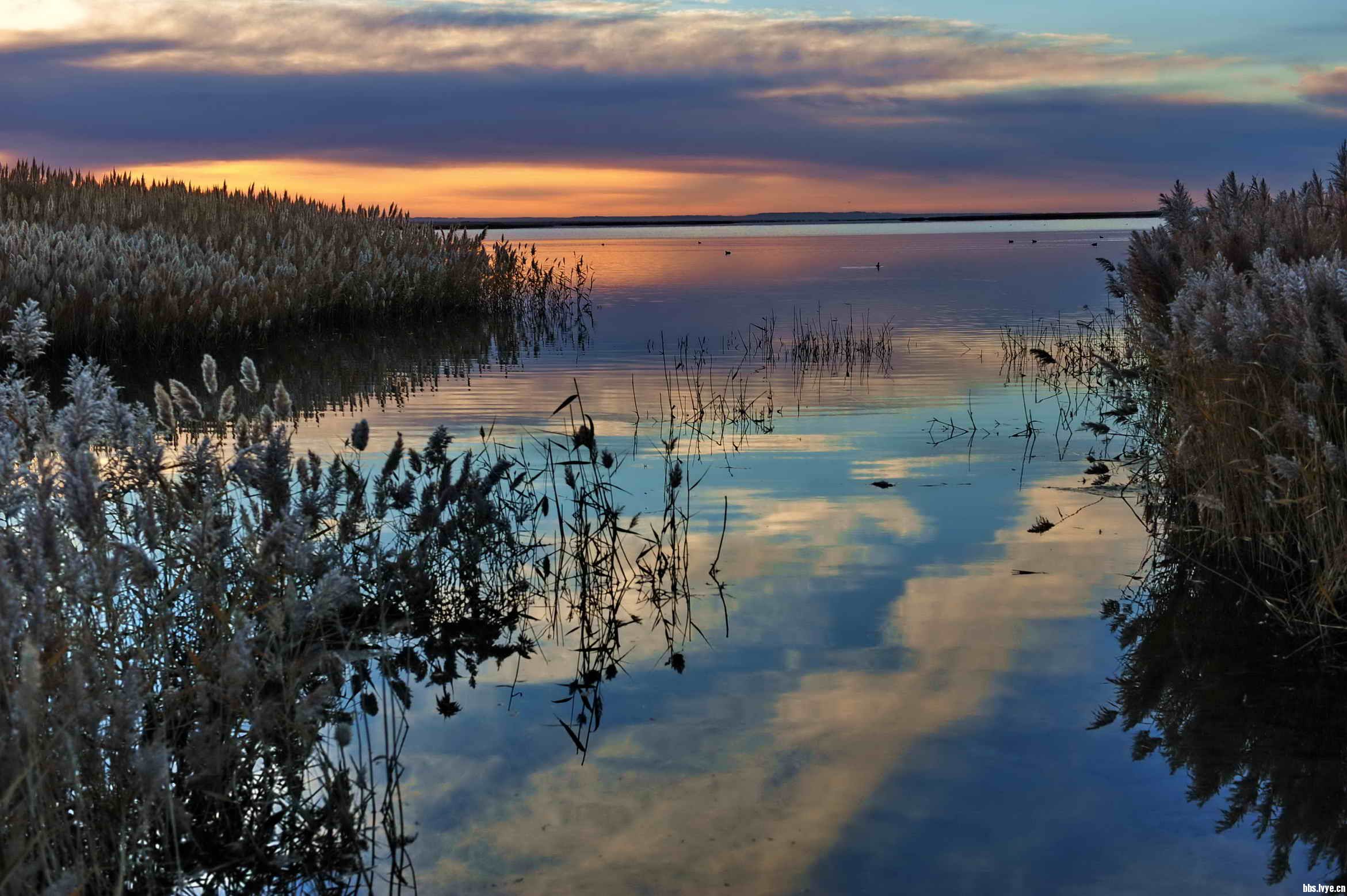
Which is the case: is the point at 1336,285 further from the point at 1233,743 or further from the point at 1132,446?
the point at 1132,446

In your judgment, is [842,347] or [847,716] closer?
[847,716]

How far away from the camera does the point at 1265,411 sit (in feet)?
20.5

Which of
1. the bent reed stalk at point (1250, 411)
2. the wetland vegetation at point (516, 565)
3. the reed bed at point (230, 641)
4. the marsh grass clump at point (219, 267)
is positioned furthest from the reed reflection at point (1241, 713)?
the marsh grass clump at point (219, 267)

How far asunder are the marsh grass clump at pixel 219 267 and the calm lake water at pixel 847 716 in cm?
519

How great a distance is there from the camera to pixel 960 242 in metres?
80.7

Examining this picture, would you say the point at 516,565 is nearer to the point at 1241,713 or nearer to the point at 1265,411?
the point at 1241,713

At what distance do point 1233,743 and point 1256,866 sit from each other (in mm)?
888

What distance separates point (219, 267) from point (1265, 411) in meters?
15.2

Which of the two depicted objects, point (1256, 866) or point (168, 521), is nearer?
A: point (1256, 866)

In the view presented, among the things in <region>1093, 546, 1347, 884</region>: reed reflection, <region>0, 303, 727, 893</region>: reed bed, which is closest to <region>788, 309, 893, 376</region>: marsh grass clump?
<region>1093, 546, 1347, 884</region>: reed reflection

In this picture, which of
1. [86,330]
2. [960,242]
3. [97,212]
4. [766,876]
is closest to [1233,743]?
[766,876]

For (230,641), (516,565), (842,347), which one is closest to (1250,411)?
(516,565)

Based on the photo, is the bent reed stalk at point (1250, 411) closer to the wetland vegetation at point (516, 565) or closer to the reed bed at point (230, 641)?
the wetland vegetation at point (516, 565)

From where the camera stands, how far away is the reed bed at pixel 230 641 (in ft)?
10.6
